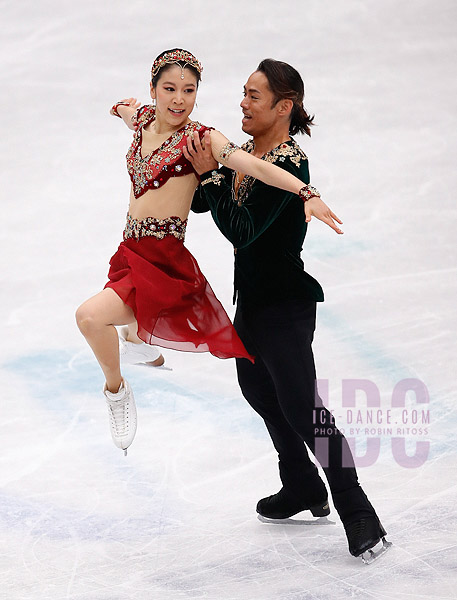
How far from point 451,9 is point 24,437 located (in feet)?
26.0

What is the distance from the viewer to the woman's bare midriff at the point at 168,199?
3.55m

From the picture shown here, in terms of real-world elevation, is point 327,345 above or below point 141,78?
below

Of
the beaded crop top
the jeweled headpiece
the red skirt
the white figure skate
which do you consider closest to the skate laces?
the white figure skate

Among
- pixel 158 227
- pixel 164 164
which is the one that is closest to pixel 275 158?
pixel 164 164

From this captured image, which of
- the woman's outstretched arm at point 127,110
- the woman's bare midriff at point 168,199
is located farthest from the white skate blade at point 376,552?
the woman's outstretched arm at point 127,110

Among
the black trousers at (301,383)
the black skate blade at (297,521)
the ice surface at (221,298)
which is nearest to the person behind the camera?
the black trousers at (301,383)

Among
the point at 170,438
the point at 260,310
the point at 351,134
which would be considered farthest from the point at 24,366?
the point at 351,134

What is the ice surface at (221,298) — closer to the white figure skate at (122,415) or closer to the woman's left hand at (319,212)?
the white figure skate at (122,415)

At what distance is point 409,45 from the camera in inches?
401

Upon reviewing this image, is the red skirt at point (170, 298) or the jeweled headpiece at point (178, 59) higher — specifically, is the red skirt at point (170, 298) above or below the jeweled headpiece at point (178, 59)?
below

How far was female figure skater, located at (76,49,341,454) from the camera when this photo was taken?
345 centimetres

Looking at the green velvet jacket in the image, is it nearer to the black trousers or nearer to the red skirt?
the black trousers

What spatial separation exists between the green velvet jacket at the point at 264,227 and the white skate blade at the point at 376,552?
3.41 ft

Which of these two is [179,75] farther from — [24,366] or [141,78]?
[141,78]
